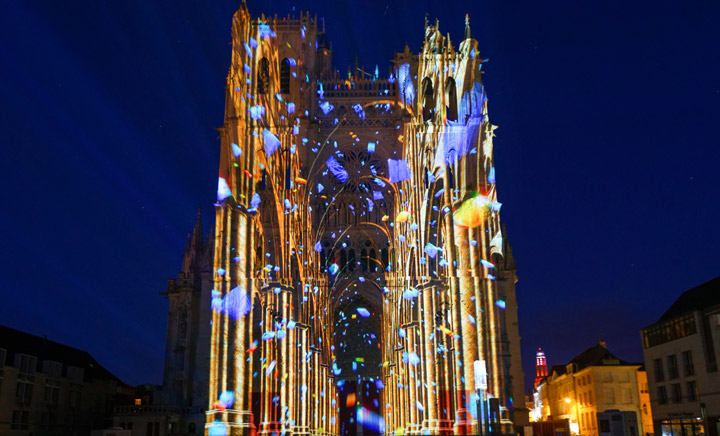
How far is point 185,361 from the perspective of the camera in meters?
42.2

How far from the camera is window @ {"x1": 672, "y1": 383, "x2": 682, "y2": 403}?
34.4 metres

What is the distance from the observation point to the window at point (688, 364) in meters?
33.4

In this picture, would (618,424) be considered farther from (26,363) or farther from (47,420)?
(47,420)

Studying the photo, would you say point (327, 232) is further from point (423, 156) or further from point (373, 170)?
point (423, 156)

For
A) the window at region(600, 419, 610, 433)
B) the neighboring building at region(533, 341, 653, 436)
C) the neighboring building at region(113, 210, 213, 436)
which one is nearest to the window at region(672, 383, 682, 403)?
the neighboring building at region(533, 341, 653, 436)

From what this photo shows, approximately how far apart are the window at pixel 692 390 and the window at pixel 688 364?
469 millimetres

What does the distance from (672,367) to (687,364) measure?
171 cm

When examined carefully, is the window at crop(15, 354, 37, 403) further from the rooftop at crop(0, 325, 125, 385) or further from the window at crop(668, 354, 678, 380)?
the window at crop(668, 354, 678, 380)

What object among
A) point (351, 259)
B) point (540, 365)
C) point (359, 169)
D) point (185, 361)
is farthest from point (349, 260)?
point (540, 365)

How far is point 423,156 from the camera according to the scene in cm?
2612

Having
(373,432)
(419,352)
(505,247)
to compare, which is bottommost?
(373,432)

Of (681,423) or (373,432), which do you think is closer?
(681,423)

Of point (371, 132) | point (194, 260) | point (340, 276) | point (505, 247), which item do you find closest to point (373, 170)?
point (371, 132)

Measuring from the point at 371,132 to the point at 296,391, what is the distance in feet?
71.4
